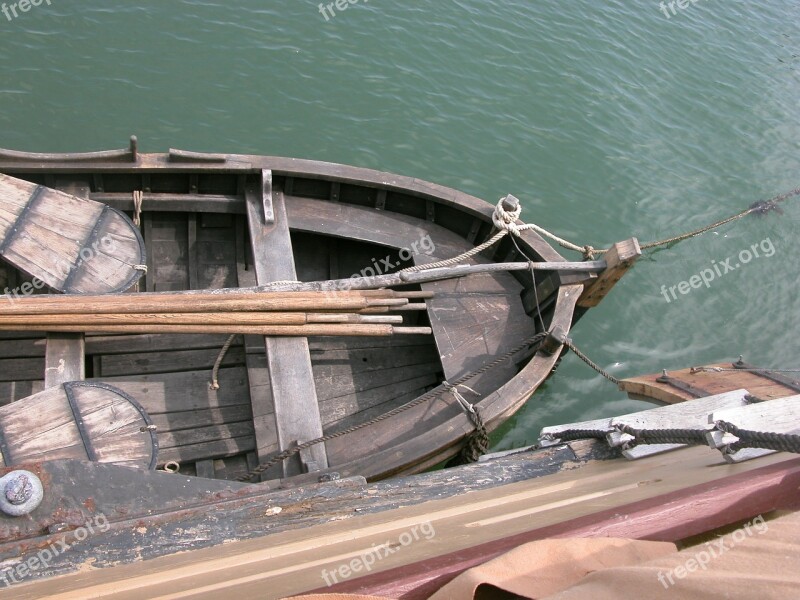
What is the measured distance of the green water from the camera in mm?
8297

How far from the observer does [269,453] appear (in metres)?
5.31

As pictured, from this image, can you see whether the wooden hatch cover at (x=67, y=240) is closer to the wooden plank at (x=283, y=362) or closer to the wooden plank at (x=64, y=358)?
the wooden plank at (x=64, y=358)

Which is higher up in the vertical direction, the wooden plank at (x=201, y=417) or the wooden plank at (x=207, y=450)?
the wooden plank at (x=201, y=417)

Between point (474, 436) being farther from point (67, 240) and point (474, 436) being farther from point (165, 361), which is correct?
point (67, 240)

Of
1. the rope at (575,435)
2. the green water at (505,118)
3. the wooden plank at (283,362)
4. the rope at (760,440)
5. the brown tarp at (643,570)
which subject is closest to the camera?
the brown tarp at (643,570)

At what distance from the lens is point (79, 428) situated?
4141 millimetres

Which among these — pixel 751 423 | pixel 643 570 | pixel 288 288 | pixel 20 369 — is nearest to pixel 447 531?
pixel 643 570

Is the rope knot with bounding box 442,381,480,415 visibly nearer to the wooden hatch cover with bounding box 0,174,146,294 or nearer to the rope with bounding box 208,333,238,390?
the rope with bounding box 208,333,238,390

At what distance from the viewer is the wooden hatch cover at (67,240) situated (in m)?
4.91

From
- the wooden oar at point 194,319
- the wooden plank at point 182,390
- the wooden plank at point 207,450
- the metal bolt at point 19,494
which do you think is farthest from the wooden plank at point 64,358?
the metal bolt at point 19,494

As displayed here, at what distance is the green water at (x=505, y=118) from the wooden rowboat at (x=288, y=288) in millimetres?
1710

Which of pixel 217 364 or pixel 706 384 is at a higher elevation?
pixel 217 364

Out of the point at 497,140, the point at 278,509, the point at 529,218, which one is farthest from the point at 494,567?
the point at 497,140

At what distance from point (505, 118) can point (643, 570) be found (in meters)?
9.33
